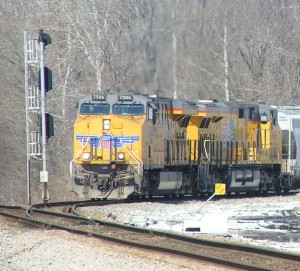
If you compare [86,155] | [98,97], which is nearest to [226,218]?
[86,155]

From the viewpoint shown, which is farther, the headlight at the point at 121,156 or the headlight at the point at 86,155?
the headlight at the point at 86,155

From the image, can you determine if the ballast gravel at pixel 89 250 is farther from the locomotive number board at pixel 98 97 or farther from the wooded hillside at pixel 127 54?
the wooded hillside at pixel 127 54

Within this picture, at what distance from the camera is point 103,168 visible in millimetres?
24719

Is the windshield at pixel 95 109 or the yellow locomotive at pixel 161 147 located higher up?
the windshield at pixel 95 109

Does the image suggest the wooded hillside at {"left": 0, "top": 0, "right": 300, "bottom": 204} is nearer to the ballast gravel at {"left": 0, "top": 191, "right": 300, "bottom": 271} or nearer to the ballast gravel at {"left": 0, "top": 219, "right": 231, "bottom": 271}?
the ballast gravel at {"left": 0, "top": 191, "right": 300, "bottom": 271}

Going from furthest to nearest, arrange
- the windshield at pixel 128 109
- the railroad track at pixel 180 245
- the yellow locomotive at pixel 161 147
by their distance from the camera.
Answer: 1. the windshield at pixel 128 109
2. the yellow locomotive at pixel 161 147
3. the railroad track at pixel 180 245

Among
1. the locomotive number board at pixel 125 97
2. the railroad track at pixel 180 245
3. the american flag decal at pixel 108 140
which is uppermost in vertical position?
the locomotive number board at pixel 125 97

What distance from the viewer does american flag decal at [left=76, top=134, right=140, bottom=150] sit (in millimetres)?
24781

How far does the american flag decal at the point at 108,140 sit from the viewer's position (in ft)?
Result: 81.3

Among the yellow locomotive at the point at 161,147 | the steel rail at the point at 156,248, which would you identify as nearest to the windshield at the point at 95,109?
the yellow locomotive at the point at 161,147

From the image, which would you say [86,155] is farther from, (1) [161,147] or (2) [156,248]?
(2) [156,248]

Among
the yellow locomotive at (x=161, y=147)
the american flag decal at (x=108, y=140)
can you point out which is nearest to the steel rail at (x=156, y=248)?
the yellow locomotive at (x=161, y=147)

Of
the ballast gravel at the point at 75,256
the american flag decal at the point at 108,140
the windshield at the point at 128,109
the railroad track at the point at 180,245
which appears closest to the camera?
the ballast gravel at the point at 75,256

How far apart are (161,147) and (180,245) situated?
39.9 feet
